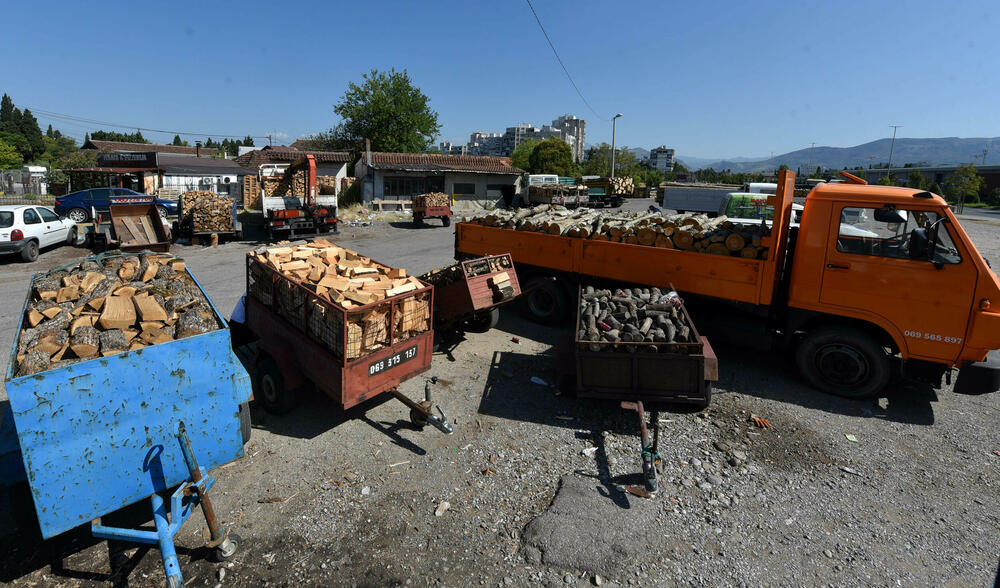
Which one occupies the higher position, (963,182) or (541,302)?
(963,182)

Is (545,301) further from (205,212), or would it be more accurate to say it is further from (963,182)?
(963,182)

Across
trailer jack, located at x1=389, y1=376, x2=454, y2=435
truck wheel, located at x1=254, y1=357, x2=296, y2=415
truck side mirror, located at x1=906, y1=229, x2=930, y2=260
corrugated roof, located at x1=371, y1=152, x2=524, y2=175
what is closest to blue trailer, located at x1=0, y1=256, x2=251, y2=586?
truck wheel, located at x1=254, y1=357, x2=296, y2=415

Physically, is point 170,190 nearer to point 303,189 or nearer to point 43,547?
point 303,189

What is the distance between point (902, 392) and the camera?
659 centimetres

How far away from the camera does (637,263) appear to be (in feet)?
25.3

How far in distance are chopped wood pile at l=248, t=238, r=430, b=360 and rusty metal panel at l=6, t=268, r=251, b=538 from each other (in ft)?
3.75

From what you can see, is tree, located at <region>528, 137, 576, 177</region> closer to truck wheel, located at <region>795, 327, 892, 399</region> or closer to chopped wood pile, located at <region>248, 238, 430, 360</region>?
truck wheel, located at <region>795, 327, 892, 399</region>

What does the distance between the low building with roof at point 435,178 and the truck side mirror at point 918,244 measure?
28436 millimetres

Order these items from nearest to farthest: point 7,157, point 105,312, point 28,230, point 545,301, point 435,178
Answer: point 105,312 < point 545,301 < point 28,230 < point 435,178 < point 7,157

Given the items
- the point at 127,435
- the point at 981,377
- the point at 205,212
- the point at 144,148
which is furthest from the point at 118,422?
the point at 144,148

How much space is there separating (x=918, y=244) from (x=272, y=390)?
759cm

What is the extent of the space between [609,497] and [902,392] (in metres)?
4.95

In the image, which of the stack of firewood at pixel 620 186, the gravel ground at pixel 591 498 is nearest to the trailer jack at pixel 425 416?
the gravel ground at pixel 591 498

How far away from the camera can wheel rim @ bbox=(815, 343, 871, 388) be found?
6199 millimetres
